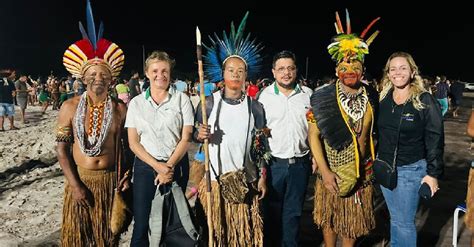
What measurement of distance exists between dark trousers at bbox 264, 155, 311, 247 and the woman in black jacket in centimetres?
74

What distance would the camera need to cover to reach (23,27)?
41.6 meters

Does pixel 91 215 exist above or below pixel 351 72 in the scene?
below

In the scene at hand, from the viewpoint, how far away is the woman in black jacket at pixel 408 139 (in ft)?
9.99

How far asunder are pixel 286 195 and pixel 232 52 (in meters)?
1.38

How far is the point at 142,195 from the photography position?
3.28 m

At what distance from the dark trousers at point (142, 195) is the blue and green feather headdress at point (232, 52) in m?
0.89

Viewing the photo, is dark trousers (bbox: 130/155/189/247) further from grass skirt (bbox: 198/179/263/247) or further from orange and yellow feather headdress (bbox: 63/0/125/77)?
orange and yellow feather headdress (bbox: 63/0/125/77)

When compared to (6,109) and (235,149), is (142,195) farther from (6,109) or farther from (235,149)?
(6,109)

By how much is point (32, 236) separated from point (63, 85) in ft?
54.9

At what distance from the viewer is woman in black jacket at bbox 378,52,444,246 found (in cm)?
304

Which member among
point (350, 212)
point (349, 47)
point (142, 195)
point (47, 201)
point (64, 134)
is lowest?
point (47, 201)

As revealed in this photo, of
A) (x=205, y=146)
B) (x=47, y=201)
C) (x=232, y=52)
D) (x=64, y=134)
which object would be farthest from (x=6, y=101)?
(x=205, y=146)

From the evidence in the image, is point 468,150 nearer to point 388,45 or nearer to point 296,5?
point 388,45

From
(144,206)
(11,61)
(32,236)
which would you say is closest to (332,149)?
(144,206)
